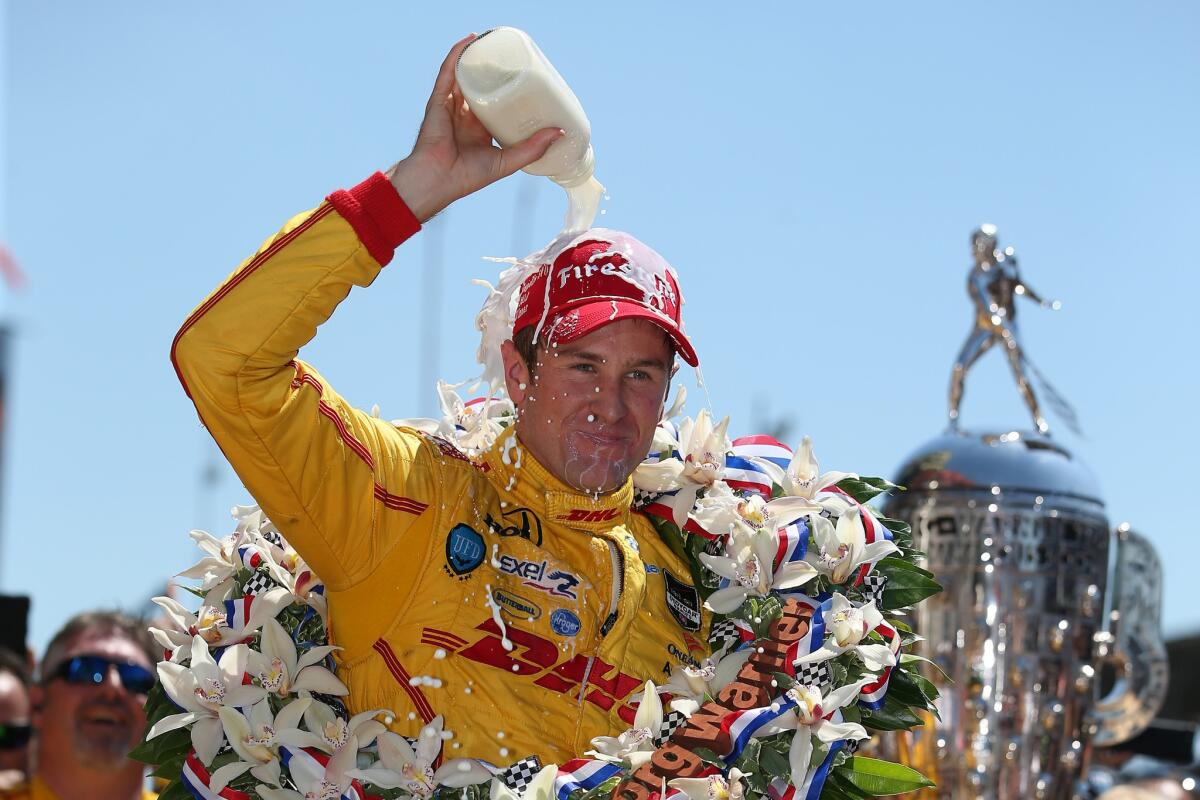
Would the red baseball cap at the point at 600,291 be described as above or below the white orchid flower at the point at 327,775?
above

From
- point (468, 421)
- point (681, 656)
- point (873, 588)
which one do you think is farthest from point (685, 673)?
point (468, 421)

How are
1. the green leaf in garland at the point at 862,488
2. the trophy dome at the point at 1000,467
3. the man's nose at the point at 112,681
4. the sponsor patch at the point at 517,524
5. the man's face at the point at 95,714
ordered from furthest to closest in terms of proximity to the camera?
the trophy dome at the point at 1000,467 < the man's nose at the point at 112,681 < the man's face at the point at 95,714 < the green leaf in garland at the point at 862,488 < the sponsor patch at the point at 517,524

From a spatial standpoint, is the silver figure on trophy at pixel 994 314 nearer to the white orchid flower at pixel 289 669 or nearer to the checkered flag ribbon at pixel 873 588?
the checkered flag ribbon at pixel 873 588

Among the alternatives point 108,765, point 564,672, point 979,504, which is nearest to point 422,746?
point 564,672

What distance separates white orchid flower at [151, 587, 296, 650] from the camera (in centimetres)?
381

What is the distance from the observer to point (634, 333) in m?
3.76

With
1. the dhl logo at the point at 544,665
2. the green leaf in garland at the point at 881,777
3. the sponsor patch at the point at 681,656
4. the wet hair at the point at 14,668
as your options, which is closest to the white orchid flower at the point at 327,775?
the dhl logo at the point at 544,665

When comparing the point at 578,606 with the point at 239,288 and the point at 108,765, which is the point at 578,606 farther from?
the point at 108,765

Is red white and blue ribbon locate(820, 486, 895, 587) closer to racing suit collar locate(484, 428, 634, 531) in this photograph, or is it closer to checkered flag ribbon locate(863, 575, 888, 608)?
checkered flag ribbon locate(863, 575, 888, 608)

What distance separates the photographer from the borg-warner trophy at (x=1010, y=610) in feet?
19.9

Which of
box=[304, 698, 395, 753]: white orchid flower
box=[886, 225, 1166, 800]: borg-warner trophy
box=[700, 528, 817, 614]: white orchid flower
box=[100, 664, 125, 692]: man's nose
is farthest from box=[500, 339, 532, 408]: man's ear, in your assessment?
box=[886, 225, 1166, 800]: borg-warner trophy

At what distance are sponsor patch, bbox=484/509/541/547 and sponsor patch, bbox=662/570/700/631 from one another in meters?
0.39

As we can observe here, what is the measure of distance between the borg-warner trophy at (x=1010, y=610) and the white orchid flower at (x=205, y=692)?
3.23m

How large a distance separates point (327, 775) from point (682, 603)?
986 mm
